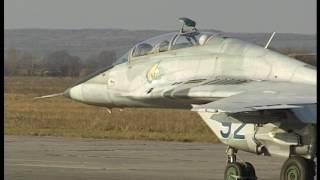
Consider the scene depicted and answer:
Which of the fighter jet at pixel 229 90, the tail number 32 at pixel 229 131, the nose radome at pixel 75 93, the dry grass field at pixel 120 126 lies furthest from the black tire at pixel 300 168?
the dry grass field at pixel 120 126

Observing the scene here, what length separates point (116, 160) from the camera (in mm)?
23297

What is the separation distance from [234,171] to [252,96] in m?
2.25

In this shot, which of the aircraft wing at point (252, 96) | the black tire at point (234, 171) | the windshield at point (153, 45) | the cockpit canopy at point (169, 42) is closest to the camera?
the aircraft wing at point (252, 96)

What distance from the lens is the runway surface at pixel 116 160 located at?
62.6 ft

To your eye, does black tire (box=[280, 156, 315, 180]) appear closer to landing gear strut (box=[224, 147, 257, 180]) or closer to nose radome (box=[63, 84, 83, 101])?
landing gear strut (box=[224, 147, 257, 180])

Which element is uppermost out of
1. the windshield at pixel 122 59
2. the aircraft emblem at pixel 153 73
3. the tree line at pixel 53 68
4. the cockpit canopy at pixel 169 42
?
the tree line at pixel 53 68

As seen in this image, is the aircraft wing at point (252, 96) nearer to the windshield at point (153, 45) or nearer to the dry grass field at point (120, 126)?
the windshield at point (153, 45)

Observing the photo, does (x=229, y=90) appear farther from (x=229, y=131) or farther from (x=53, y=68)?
(x=53, y=68)

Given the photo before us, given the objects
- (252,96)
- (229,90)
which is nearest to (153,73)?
(229,90)

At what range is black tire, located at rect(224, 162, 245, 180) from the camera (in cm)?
1623

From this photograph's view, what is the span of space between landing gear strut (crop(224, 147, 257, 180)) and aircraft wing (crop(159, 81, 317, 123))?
4.50 ft

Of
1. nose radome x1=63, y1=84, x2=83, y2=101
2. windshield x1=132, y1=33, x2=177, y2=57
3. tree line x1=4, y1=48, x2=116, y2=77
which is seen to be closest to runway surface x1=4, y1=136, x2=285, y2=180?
nose radome x1=63, y1=84, x2=83, y2=101

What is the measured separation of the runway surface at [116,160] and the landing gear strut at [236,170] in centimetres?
206

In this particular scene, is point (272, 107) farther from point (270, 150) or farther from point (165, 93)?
point (165, 93)
